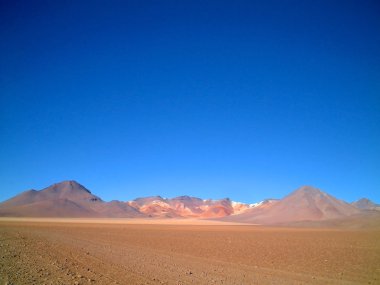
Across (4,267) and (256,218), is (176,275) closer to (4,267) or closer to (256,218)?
(4,267)

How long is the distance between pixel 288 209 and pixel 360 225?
6317cm

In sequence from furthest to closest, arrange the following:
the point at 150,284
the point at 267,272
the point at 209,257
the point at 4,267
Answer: the point at 209,257 < the point at 267,272 < the point at 4,267 < the point at 150,284

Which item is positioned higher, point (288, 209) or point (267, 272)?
point (288, 209)

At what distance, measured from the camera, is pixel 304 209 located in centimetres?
15588

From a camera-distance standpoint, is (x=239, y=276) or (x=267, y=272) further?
(x=267, y=272)

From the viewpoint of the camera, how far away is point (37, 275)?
14.1m

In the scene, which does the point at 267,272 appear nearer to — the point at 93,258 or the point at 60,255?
the point at 93,258

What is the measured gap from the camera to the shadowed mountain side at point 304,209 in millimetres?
145500

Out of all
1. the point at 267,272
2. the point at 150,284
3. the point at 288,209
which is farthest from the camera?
the point at 288,209

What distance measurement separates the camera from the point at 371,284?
51.7 ft

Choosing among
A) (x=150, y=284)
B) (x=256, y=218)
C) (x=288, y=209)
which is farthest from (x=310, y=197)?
(x=150, y=284)

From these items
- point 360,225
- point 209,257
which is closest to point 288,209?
point 360,225

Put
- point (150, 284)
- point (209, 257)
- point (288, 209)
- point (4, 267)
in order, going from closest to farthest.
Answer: point (150, 284), point (4, 267), point (209, 257), point (288, 209)

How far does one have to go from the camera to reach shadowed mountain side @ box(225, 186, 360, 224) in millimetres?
145500
